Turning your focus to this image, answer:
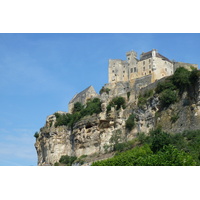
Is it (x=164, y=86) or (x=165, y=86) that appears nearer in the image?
(x=165, y=86)

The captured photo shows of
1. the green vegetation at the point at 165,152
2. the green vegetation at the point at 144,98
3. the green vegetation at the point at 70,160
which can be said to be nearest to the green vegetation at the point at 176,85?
the green vegetation at the point at 144,98

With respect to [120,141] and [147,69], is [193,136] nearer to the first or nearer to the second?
[120,141]

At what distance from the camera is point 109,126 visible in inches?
1698

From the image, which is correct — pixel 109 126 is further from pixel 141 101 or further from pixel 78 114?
pixel 78 114

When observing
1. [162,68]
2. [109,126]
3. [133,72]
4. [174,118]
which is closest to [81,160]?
[109,126]

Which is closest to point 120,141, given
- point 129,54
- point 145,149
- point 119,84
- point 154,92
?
point 154,92

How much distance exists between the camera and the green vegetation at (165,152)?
25081mm

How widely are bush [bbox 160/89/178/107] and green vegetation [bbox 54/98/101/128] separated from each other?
9.47 metres

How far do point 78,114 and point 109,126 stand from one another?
303 inches

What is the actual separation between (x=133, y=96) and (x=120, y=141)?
20.8 feet

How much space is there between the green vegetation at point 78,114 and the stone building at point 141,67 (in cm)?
737

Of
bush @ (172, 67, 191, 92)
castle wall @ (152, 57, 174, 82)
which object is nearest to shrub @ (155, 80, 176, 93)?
bush @ (172, 67, 191, 92)

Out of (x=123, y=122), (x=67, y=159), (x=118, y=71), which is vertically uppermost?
(x=118, y=71)

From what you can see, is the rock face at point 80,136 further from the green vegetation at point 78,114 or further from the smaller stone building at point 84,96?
the smaller stone building at point 84,96
